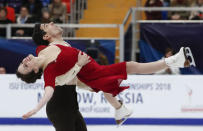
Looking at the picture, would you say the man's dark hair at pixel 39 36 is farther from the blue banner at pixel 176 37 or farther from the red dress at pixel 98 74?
the blue banner at pixel 176 37

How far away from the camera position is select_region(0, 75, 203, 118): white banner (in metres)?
8.95

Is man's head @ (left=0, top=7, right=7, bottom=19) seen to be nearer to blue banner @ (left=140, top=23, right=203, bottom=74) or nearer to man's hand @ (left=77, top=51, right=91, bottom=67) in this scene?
blue banner @ (left=140, top=23, right=203, bottom=74)

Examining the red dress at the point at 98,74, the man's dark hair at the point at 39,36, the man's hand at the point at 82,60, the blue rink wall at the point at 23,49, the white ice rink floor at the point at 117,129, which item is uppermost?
the man's dark hair at the point at 39,36

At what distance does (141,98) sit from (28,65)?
4.56 metres

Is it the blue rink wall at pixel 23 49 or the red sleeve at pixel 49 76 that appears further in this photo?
the blue rink wall at pixel 23 49

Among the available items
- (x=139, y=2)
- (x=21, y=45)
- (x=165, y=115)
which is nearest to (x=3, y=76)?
(x=21, y=45)

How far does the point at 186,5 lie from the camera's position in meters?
11.5

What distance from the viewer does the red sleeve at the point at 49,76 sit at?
4.59m

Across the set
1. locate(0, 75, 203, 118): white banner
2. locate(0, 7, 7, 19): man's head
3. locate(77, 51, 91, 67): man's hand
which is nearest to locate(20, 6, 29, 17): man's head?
locate(0, 7, 7, 19): man's head

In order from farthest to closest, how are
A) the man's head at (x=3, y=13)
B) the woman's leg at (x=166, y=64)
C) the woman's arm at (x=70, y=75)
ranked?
1. the man's head at (x=3, y=13)
2. the woman's leg at (x=166, y=64)
3. the woman's arm at (x=70, y=75)

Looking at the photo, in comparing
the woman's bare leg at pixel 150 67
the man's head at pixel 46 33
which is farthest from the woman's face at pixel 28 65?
the woman's bare leg at pixel 150 67

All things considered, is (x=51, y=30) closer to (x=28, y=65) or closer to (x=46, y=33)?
(x=46, y=33)

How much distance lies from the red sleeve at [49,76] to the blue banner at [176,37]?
5652 mm

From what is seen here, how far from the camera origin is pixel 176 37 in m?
10.1
